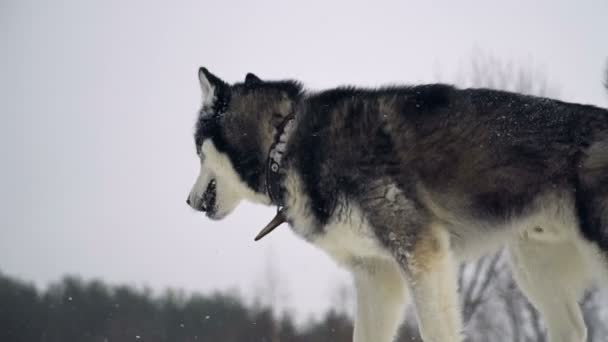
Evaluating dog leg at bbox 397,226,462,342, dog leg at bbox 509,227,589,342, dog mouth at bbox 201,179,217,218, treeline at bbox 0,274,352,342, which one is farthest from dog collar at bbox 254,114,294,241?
treeline at bbox 0,274,352,342

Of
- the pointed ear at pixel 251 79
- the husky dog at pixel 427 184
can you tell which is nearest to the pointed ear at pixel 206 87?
the husky dog at pixel 427 184

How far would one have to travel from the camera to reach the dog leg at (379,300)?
13.6ft

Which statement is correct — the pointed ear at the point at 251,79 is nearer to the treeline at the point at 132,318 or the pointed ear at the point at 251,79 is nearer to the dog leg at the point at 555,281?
the dog leg at the point at 555,281

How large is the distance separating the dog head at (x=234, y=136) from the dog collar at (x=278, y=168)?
0.26 feet

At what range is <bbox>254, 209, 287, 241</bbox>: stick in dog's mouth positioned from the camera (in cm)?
415

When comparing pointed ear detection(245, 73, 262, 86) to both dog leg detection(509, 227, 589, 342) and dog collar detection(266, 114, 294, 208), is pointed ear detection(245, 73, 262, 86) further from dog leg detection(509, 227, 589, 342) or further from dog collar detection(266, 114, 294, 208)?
dog leg detection(509, 227, 589, 342)

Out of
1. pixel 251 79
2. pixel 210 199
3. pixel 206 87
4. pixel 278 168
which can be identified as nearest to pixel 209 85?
pixel 206 87

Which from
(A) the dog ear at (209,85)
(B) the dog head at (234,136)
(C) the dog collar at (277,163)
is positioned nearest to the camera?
(C) the dog collar at (277,163)

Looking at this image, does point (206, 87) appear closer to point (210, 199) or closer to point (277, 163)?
point (210, 199)

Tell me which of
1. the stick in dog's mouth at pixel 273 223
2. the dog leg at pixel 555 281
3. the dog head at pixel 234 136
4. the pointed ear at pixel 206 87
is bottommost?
the dog leg at pixel 555 281

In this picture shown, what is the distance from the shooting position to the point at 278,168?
401 cm

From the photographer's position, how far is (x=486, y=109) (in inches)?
153

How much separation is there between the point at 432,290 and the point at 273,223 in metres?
1.35

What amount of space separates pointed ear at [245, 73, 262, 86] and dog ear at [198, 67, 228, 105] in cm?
17
